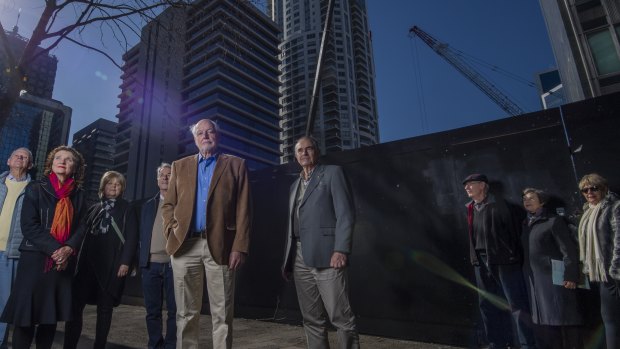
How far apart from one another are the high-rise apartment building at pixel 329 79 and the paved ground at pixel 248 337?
304 feet

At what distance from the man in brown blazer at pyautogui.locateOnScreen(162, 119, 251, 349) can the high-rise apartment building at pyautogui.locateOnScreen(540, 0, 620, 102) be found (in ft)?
81.9

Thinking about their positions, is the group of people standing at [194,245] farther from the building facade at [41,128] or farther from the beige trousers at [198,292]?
the building facade at [41,128]

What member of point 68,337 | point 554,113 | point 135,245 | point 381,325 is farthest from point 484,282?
point 68,337

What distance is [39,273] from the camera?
2475mm

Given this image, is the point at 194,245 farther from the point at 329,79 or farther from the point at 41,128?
the point at 329,79

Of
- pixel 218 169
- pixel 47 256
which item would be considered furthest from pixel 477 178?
pixel 47 256

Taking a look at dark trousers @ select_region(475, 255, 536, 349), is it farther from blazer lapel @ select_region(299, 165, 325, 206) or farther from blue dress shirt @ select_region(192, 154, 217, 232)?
blue dress shirt @ select_region(192, 154, 217, 232)

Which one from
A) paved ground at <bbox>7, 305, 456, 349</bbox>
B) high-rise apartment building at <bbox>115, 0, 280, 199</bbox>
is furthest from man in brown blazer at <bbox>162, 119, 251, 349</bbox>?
high-rise apartment building at <bbox>115, 0, 280, 199</bbox>

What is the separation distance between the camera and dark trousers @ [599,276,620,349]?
2.65 metres

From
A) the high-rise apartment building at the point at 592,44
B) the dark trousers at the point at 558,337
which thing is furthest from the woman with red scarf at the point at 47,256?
the high-rise apartment building at the point at 592,44

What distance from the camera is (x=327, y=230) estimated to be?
2.63m

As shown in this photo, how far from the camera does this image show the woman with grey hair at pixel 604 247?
2.63 meters

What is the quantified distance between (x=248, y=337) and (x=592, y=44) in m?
27.4

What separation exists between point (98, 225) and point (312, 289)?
2.43 metres
